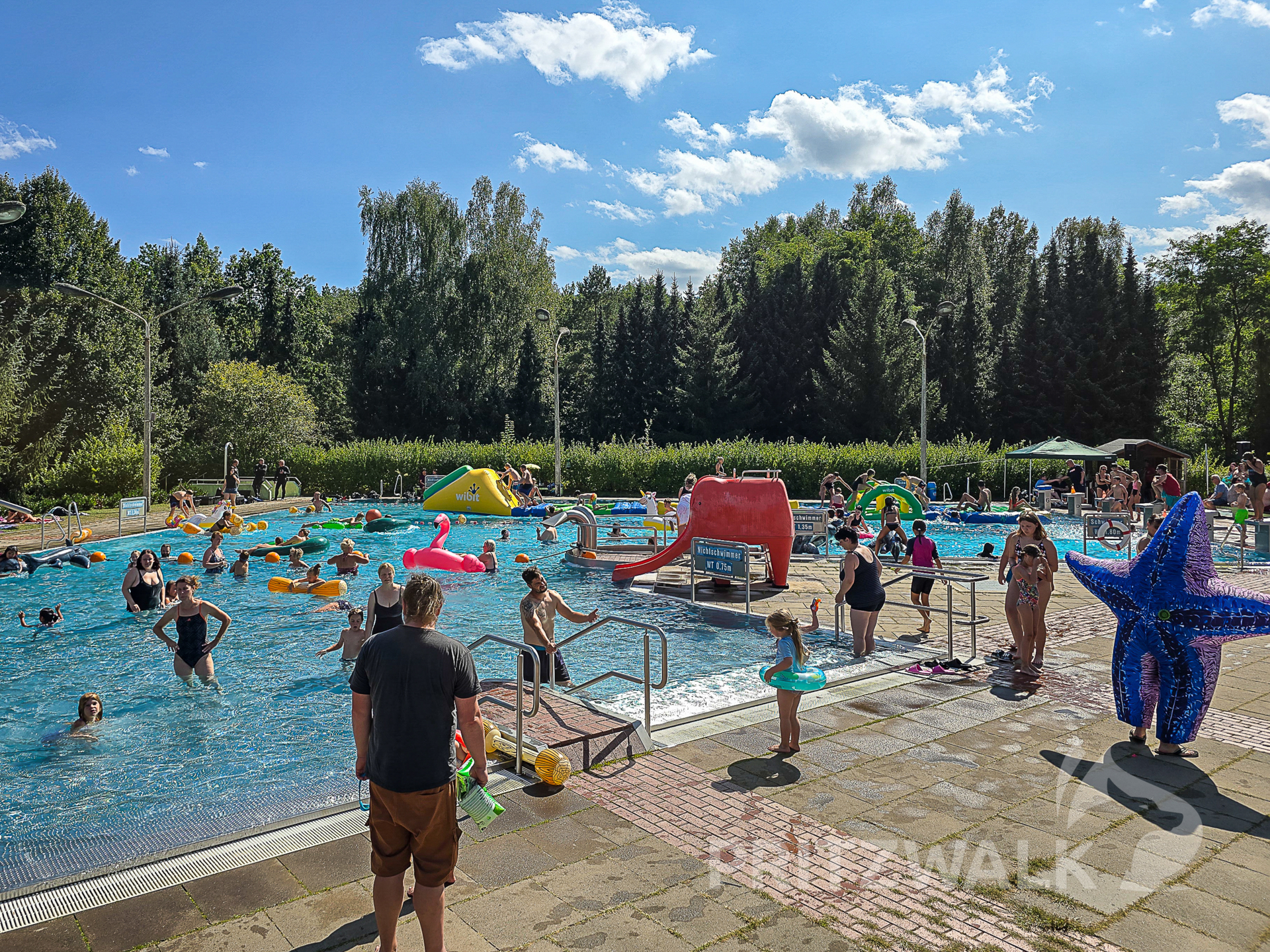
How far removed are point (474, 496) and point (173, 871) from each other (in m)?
26.6

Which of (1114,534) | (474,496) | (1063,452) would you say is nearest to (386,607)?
(1114,534)

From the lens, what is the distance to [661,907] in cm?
504

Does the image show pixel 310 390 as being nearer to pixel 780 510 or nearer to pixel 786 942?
pixel 780 510

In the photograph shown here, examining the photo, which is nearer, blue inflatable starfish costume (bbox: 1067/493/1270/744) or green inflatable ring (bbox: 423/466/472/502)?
blue inflatable starfish costume (bbox: 1067/493/1270/744)

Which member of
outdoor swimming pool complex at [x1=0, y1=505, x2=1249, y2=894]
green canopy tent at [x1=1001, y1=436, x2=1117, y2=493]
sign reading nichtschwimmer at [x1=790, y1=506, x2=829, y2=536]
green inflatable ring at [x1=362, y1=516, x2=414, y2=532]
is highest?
green canopy tent at [x1=1001, y1=436, x2=1117, y2=493]

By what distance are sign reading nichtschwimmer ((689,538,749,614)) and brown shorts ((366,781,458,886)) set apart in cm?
1063

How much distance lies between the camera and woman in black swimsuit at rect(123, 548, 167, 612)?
52.7ft

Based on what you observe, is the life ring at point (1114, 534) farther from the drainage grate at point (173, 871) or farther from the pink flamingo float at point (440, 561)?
the drainage grate at point (173, 871)

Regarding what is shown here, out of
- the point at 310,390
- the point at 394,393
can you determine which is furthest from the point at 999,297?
the point at 310,390

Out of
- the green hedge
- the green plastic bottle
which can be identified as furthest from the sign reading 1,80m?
the green hedge

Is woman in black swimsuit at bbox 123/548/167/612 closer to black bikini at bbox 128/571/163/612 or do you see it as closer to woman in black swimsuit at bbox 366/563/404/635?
black bikini at bbox 128/571/163/612

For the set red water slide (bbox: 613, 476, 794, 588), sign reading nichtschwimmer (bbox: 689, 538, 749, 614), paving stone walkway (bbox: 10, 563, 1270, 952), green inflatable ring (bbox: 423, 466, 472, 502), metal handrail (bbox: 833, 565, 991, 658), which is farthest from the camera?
green inflatable ring (bbox: 423, 466, 472, 502)

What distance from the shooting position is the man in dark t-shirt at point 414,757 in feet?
13.9

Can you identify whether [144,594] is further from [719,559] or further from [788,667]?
[788,667]
